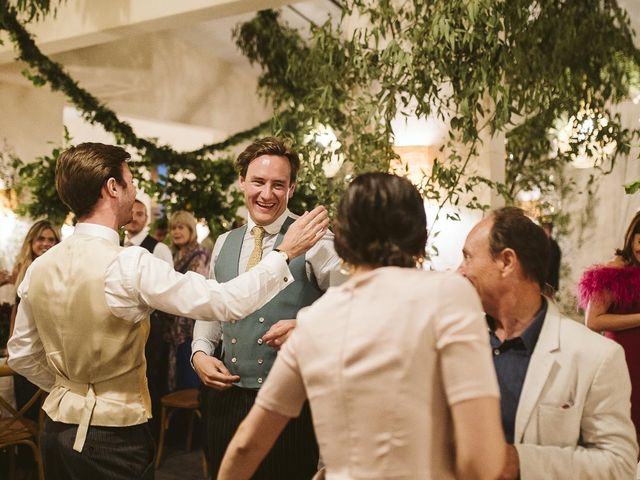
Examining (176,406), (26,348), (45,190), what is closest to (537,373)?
(26,348)

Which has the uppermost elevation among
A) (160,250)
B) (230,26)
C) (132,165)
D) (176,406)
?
(230,26)

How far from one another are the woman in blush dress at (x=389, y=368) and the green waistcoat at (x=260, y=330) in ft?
2.84

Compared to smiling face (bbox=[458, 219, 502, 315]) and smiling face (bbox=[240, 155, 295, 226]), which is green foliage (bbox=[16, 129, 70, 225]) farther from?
smiling face (bbox=[458, 219, 502, 315])

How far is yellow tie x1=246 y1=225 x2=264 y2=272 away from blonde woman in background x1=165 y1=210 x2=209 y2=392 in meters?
Answer: 2.50

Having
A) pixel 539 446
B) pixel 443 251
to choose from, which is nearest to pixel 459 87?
pixel 443 251

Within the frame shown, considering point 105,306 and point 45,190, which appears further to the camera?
point 45,190

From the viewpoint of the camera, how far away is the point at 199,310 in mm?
1755

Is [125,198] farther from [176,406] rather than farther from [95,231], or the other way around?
[176,406]

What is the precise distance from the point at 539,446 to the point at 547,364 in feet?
0.57

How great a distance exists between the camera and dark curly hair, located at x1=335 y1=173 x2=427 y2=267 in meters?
1.13

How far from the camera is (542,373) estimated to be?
139 cm

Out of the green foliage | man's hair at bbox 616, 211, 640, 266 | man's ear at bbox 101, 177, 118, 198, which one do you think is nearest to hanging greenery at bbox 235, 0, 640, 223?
man's hair at bbox 616, 211, 640, 266

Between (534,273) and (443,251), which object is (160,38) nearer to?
(443,251)

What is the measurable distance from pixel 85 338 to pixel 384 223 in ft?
3.45
